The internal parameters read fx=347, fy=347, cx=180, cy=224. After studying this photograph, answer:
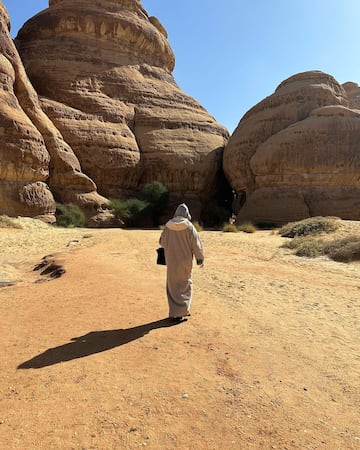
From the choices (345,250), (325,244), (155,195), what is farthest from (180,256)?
(155,195)

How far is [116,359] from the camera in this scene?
350 centimetres

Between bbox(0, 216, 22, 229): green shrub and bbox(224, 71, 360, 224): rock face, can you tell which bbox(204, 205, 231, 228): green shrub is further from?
bbox(0, 216, 22, 229): green shrub

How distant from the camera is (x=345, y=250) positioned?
9.01 metres

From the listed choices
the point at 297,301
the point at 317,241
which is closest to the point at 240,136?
the point at 317,241

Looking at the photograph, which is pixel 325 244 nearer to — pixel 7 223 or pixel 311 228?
pixel 311 228

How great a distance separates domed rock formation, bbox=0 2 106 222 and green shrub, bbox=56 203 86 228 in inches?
17.8

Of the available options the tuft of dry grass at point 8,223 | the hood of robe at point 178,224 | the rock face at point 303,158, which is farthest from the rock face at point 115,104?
the hood of robe at point 178,224

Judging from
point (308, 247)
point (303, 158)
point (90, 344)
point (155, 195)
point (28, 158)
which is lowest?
point (90, 344)

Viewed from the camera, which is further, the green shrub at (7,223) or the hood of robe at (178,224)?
the green shrub at (7,223)

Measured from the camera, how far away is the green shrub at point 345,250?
29.2 feet

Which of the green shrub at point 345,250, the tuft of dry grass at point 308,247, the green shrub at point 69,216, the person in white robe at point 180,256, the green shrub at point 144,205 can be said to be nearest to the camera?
the person in white robe at point 180,256

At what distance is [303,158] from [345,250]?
14.7 metres

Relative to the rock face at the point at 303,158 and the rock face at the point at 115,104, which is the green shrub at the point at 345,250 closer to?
the rock face at the point at 303,158

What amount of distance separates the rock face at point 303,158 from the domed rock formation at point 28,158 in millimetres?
11075
